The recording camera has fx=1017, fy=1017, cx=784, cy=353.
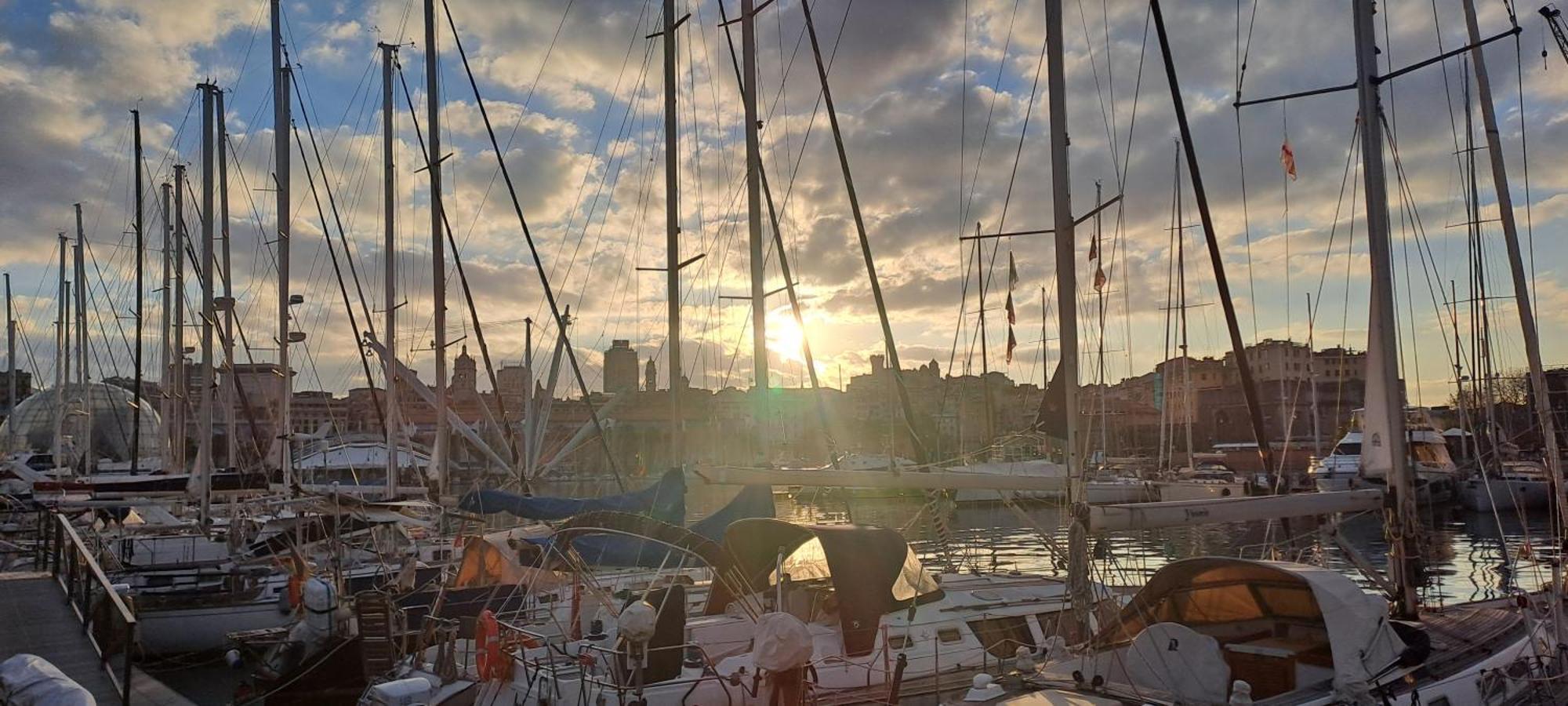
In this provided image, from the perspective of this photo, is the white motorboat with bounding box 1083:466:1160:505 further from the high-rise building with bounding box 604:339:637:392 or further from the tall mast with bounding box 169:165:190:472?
the high-rise building with bounding box 604:339:637:392

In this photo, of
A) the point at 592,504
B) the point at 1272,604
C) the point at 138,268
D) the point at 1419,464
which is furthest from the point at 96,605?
the point at 1419,464

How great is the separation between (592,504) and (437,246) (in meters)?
8.83

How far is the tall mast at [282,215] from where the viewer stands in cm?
2478

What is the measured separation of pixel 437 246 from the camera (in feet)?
79.6

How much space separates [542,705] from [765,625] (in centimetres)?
276

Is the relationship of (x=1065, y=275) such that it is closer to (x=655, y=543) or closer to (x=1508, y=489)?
(x=655, y=543)

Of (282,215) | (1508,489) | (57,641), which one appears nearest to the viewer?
(57,641)

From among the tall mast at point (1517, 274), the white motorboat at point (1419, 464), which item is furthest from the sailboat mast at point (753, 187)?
the white motorboat at point (1419, 464)

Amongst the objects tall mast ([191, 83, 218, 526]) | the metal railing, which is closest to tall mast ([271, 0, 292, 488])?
tall mast ([191, 83, 218, 526])

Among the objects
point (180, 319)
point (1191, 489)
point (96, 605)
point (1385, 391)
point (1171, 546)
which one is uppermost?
point (180, 319)

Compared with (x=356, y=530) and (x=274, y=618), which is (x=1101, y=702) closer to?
(x=274, y=618)

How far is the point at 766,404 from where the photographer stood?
Answer: 19.0 metres

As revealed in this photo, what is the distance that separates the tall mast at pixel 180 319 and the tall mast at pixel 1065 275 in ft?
79.8

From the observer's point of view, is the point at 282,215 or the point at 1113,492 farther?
the point at 1113,492
